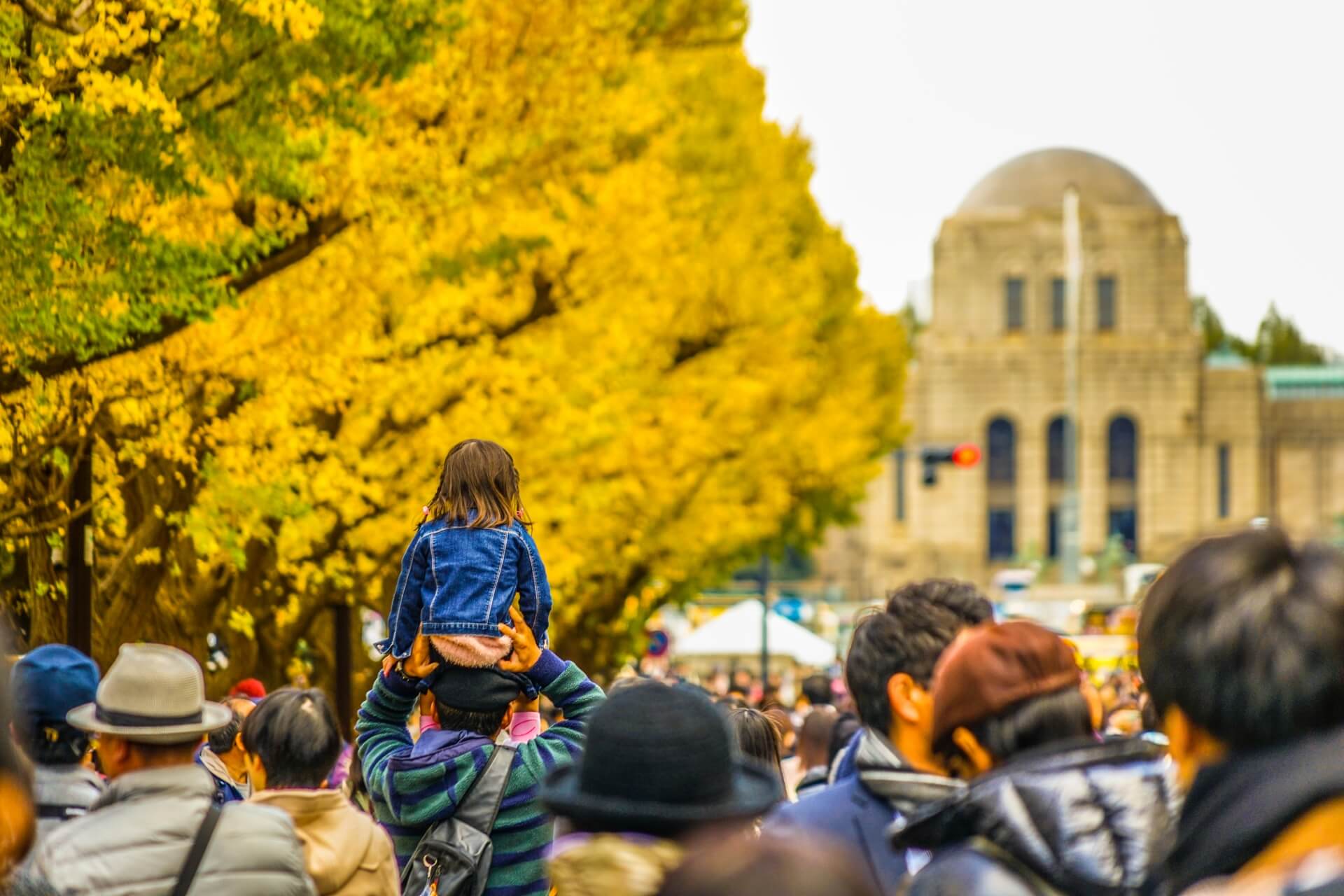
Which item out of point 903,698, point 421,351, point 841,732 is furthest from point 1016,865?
point 421,351

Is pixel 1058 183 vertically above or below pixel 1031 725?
above

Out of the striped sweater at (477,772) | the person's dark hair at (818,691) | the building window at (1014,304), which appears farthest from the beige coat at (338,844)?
the building window at (1014,304)

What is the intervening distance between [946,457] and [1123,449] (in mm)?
62064

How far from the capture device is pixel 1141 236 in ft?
305

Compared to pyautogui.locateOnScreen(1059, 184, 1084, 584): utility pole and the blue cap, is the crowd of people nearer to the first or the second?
the blue cap

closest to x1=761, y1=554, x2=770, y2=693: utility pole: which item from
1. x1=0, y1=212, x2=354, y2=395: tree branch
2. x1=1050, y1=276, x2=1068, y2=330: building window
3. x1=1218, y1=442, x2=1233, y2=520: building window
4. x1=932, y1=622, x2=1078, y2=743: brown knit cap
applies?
x1=0, y1=212, x2=354, y2=395: tree branch

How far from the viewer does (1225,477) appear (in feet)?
307

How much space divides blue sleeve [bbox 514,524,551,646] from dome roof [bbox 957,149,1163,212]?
93281mm

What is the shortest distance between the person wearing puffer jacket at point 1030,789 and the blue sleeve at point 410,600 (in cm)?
197

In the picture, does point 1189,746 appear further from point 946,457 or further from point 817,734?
point 946,457

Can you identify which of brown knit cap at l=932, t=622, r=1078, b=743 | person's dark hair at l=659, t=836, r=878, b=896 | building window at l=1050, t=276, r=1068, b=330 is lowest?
person's dark hair at l=659, t=836, r=878, b=896

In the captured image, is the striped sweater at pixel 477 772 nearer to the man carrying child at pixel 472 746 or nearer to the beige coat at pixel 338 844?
the man carrying child at pixel 472 746

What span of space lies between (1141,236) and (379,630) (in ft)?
245

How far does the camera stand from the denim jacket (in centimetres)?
510
